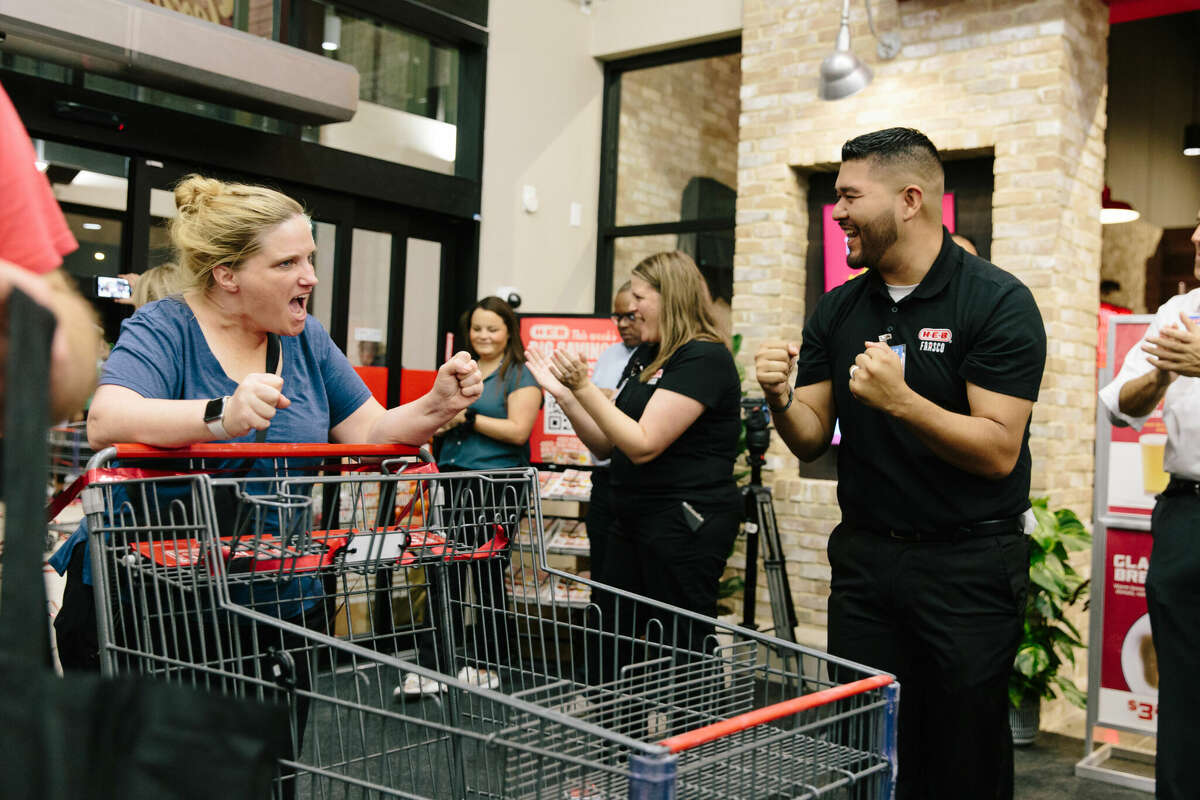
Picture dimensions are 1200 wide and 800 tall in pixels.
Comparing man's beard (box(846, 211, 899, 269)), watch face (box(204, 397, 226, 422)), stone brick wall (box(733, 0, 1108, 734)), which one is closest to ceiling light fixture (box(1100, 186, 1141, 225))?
stone brick wall (box(733, 0, 1108, 734))

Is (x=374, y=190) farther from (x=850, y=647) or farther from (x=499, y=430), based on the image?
(x=850, y=647)

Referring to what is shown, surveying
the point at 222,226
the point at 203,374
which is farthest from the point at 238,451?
the point at 222,226

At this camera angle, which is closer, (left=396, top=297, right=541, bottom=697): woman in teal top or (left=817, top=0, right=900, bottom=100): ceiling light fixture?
(left=396, top=297, right=541, bottom=697): woman in teal top

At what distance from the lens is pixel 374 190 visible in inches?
220

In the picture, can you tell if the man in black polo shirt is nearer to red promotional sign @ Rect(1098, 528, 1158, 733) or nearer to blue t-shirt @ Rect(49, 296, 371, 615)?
blue t-shirt @ Rect(49, 296, 371, 615)

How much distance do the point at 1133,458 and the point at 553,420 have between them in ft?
8.46

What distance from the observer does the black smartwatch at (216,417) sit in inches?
57.7

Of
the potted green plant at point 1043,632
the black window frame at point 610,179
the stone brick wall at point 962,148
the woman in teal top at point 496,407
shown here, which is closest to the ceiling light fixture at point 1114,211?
the stone brick wall at point 962,148

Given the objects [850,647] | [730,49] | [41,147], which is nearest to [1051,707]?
[850,647]

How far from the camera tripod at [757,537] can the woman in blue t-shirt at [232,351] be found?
8.17 ft

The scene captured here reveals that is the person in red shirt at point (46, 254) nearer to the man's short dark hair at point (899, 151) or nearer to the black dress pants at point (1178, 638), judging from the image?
the man's short dark hair at point (899, 151)

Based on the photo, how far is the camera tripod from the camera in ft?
13.7

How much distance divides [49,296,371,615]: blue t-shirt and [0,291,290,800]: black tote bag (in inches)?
35.8

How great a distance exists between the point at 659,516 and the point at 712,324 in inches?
23.5
